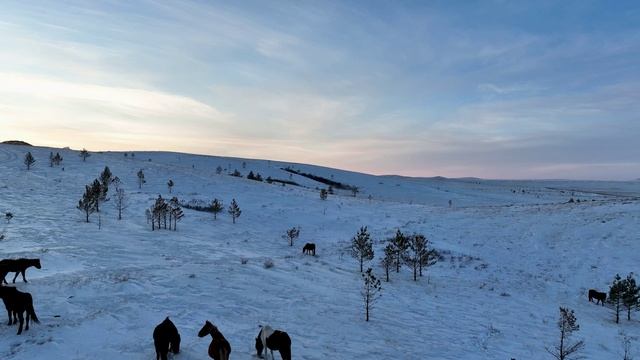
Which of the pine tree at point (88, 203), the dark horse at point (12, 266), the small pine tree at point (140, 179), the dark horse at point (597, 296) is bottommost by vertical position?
the dark horse at point (597, 296)

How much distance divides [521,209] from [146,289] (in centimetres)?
4757

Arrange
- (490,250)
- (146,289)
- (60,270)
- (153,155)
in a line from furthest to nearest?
(153,155) < (490,250) < (60,270) < (146,289)

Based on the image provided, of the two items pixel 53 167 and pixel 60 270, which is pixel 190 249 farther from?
pixel 53 167

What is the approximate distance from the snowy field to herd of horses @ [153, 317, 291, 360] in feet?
2.14

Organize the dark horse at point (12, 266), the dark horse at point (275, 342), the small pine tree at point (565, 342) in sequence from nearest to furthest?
the dark horse at point (275, 342)
the dark horse at point (12, 266)
the small pine tree at point (565, 342)

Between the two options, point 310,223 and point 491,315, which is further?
point 310,223

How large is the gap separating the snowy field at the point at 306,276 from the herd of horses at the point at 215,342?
0.65 m

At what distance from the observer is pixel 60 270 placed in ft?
70.0

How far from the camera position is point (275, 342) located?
12383mm

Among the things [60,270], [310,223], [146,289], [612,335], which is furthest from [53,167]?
[612,335]

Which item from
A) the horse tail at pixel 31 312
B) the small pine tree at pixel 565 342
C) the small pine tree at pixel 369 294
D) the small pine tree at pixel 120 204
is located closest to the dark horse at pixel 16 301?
the horse tail at pixel 31 312

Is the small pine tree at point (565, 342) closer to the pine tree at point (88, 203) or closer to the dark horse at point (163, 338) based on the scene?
the dark horse at point (163, 338)

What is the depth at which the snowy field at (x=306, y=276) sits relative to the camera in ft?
50.6

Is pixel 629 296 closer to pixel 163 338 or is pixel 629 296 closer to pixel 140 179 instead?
pixel 163 338
